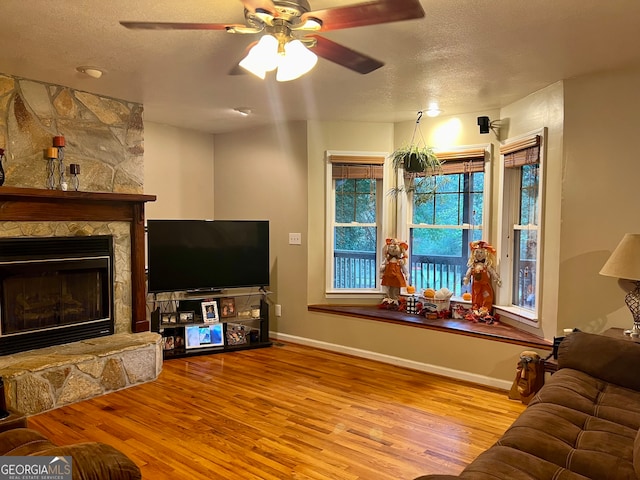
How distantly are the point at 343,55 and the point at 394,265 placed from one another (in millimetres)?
2699

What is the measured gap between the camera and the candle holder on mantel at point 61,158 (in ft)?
11.8

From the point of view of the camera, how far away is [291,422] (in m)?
3.10

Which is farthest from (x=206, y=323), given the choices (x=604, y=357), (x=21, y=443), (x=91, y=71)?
(x=604, y=357)

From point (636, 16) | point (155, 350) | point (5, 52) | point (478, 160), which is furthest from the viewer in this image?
point (478, 160)

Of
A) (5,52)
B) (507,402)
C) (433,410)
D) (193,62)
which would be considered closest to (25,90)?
(5,52)

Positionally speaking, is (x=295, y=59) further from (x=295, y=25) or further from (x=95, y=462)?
(x=95, y=462)

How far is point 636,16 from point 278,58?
5.85 feet

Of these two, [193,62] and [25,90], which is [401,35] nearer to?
[193,62]

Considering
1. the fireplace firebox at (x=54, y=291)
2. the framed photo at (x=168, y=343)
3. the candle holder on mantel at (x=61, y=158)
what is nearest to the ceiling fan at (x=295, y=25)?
the candle holder on mantel at (x=61, y=158)

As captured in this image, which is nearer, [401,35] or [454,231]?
[401,35]

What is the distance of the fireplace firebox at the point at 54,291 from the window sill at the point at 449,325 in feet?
6.61

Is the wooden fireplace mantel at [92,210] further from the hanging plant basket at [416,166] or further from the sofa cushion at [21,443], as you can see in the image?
the hanging plant basket at [416,166]

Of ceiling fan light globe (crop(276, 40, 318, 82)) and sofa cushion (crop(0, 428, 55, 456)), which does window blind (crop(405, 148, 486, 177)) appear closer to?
ceiling fan light globe (crop(276, 40, 318, 82))

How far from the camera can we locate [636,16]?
2.32 metres
